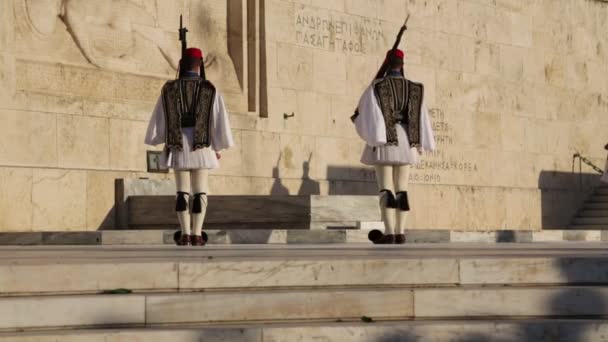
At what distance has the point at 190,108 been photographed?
13.5 m

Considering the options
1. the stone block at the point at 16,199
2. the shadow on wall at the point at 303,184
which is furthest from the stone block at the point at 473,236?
the stone block at the point at 16,199

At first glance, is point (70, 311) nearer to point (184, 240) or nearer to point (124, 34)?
point (184, 240)

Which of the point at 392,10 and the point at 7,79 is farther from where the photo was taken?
the point at 392,10

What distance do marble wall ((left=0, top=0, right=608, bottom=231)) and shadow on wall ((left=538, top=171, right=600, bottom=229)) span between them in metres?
0.04

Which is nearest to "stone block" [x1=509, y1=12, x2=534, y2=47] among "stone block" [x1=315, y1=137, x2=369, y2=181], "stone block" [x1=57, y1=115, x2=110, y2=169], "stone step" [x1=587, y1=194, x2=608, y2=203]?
"stone step" [x1=587, y1=194, x2=608, y2=203]

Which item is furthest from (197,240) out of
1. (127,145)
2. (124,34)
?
(124,34)

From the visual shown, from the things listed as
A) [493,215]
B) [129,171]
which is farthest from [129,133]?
[493,215]

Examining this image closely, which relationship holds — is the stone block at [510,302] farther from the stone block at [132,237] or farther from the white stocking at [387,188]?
the stone block at [132,237]

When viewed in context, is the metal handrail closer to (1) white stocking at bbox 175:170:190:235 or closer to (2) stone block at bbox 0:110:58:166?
(2) stone block at bbox 0:110:58:166

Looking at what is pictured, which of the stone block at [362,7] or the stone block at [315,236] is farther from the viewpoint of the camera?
the stone block at [362,7]

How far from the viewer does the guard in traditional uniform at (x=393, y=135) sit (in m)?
13.8

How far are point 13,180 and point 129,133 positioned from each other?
6.74ft

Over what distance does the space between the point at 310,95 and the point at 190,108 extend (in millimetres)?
7819

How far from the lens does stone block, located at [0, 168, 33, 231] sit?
16812 mm
